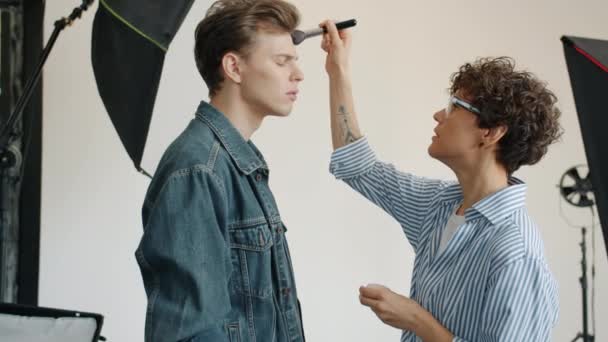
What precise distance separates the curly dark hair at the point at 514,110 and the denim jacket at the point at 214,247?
502 mm

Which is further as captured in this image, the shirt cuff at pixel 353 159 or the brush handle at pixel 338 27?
the shirt cuff at pixel 353 159

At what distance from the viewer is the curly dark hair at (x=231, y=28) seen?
145 centimetres

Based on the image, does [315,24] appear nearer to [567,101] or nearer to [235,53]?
[567,101]

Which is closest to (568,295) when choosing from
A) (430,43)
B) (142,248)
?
(430,43)

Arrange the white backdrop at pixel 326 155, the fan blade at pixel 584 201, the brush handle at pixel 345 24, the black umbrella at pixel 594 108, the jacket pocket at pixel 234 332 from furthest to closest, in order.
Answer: the fan blade at pixel 584 201 < the white backdrop at pixel 326 155 < the brush handle at pixel 345 24 < the jacket pocket at pixel 234 332 < the black umbrella at pixel 594 108

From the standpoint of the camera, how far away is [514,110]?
1.50 metres

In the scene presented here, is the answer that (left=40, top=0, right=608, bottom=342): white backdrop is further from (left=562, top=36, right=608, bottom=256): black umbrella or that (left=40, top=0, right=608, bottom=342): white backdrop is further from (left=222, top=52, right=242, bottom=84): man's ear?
(left=562, top=36, right=608, bottom=256): black umbrella

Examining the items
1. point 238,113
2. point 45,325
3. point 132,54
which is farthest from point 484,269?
point 45,325

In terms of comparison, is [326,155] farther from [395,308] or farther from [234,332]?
[234,332]

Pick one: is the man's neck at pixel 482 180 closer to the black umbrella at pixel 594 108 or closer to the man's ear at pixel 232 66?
the black umbrella at pixel 594 108

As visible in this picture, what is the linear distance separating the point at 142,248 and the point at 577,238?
2.72 meters

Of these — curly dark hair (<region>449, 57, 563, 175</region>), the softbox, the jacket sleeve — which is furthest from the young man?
the softbox

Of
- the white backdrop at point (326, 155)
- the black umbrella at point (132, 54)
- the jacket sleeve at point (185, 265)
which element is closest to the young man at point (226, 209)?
the jacket sleeve at point (185, 265)

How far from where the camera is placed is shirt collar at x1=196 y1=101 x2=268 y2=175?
138cm
